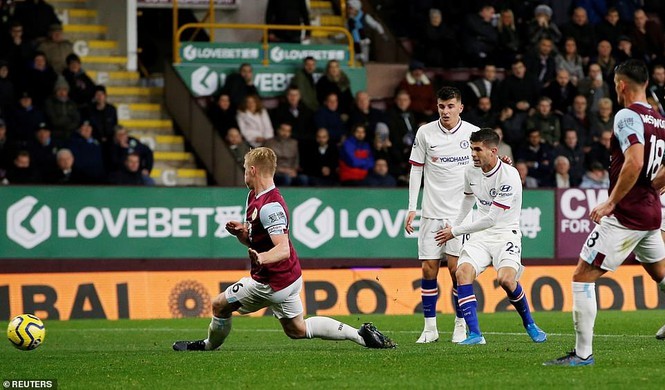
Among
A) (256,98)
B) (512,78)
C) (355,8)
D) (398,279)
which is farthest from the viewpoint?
(355,8)

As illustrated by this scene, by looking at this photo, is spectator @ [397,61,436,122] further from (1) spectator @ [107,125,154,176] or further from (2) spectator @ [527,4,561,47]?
(1) spectator @ [107,125,154,176]

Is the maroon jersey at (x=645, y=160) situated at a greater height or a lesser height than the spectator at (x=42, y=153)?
greater

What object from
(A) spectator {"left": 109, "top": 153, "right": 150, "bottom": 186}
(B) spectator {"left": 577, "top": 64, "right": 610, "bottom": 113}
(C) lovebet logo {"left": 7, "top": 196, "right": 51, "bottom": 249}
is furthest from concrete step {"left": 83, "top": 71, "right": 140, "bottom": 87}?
(B) spectator {"left": 577, "top": 64, "right": 610, "bottom": 113}

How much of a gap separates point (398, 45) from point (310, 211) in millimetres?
6767

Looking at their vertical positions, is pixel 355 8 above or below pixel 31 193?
above

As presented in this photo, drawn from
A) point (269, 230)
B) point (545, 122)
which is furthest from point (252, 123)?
point (269, 230)

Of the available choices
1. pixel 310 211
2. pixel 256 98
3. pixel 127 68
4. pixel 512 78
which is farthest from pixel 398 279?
pixel 127 68

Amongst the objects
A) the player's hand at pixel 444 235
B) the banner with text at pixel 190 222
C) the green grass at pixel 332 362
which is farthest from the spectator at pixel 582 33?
the player's hand at pixel 444 235

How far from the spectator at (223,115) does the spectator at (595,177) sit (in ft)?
21.4

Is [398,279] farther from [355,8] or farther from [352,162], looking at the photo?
[355,8]

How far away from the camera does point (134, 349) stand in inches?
522

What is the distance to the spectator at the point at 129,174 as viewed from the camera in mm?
21891

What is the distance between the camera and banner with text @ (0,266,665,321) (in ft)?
61.9

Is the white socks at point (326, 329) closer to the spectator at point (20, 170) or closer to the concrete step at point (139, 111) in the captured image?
the spectator at point (20, 170)
